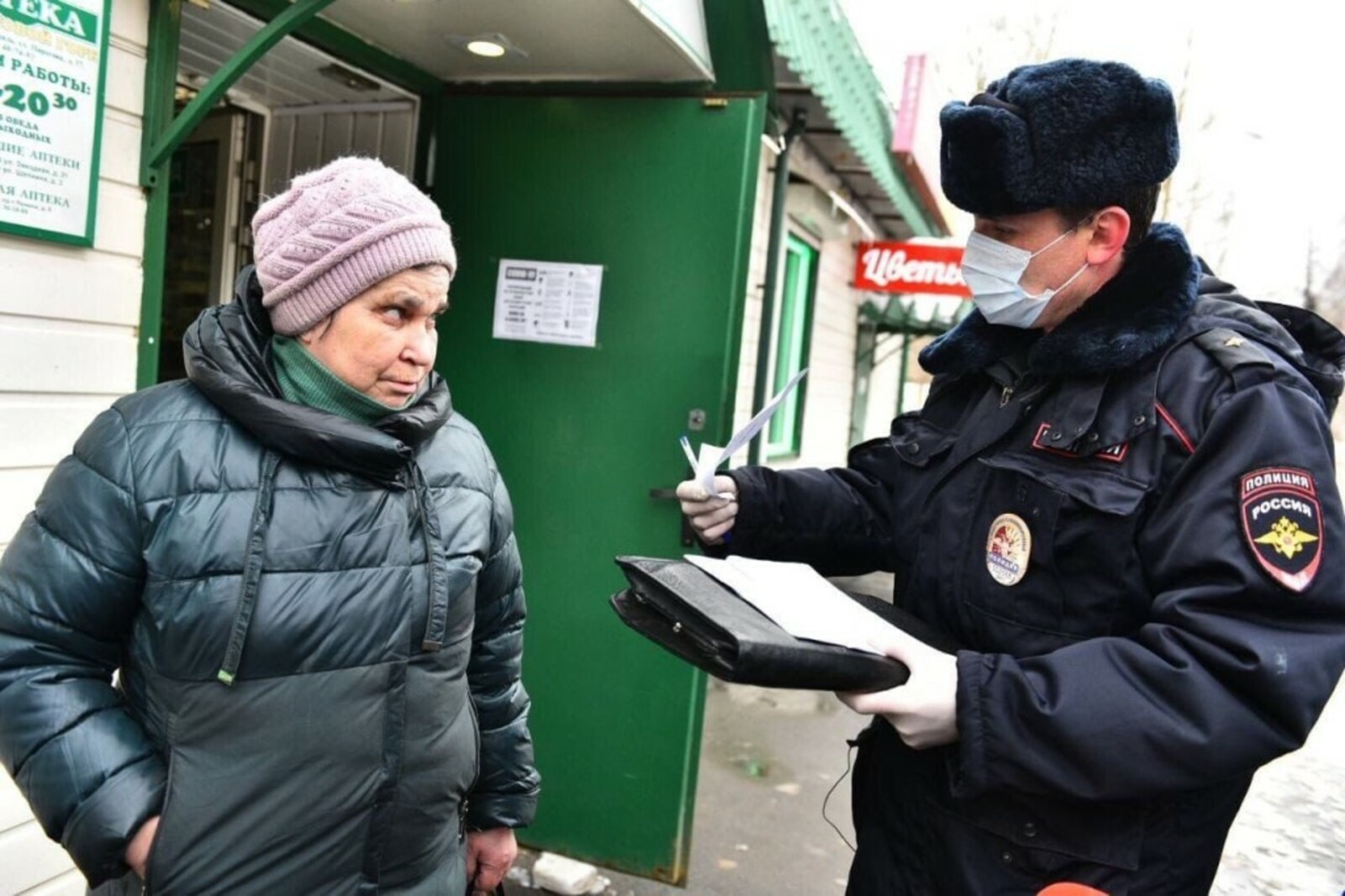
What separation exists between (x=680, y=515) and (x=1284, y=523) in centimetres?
207

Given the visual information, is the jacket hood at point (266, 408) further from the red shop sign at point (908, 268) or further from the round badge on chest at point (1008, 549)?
the red shop sign at point (908, 268)

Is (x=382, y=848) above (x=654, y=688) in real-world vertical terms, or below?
above

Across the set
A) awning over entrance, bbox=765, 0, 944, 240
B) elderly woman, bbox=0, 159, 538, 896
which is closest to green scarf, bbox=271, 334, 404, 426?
elderly woman, bbox=0, 159, 538, 896

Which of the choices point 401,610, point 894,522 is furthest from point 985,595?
point 401,610

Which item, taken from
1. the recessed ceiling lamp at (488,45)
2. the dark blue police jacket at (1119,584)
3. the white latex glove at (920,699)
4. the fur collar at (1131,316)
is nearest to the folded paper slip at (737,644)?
the white latex glove at (920,699)

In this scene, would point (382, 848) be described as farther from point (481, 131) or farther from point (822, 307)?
point (822, 307)

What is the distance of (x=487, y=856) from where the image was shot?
1.93 meters

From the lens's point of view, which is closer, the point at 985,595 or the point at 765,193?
the point at 985,595

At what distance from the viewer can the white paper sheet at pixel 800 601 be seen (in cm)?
133

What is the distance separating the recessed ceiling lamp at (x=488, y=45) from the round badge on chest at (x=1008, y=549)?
2.12 meters

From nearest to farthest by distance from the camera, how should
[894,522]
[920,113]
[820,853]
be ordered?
[894,522]
[820,853]
[920,113]

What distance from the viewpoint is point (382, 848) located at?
5.01 feet

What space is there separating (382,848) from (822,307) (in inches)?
288

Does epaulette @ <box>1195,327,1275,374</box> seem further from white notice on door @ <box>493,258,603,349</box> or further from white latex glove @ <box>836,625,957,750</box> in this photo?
white notice on door @ <box>493,258,603,349</box>
